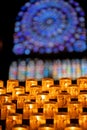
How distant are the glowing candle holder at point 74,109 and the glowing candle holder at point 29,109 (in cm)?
49

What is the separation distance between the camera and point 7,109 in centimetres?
531

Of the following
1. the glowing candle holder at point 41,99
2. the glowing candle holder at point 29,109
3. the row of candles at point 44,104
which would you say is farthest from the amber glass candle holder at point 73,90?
the glowing candle holder at point 29,109

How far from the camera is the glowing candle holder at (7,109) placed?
17.4 ft

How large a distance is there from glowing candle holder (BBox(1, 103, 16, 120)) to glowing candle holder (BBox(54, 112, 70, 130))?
0.76 m

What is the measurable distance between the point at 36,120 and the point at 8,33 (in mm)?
6178

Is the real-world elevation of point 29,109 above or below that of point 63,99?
below

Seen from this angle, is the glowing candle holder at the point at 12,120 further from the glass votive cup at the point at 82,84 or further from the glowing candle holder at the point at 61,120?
the glass votive cup at the point at 82,84

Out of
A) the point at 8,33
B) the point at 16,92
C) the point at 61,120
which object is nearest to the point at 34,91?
the point at 16,92

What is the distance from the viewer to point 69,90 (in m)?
5.73

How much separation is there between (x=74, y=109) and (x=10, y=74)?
5049 millimetres

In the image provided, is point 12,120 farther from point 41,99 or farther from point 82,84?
point 82,84

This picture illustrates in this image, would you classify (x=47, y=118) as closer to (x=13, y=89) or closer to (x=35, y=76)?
(x=13, y=89)

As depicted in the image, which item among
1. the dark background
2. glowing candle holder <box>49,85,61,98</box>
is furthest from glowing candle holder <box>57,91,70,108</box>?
the dark background

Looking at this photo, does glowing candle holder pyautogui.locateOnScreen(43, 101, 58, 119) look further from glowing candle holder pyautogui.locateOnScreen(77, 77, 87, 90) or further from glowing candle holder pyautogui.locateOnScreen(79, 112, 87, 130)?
glowing candle holder pyautogui.locateOnScreen(77, 77, 87, 90)
